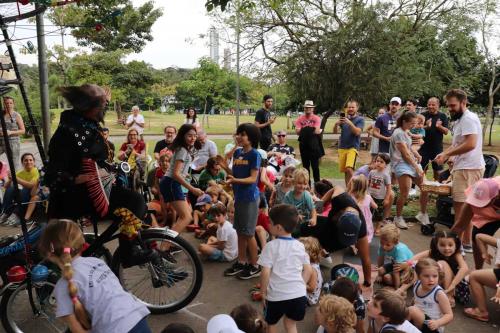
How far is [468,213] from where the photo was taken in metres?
4.45

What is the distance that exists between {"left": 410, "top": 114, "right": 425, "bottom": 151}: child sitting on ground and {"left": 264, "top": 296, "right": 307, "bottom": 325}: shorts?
16.0ft

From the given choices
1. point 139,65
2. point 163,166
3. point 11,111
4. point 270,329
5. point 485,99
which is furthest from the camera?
point 139,65

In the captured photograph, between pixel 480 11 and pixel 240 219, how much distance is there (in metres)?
18.7

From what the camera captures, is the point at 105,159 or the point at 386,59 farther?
the point at 386,59

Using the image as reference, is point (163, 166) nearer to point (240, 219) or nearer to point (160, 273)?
point (240, 219)

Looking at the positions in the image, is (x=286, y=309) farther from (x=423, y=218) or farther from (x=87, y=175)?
(x=423, y=218)

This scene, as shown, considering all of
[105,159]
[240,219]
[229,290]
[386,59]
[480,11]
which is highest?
[480,11]

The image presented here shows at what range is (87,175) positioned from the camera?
9.95ft

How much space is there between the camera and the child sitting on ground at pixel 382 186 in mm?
5871

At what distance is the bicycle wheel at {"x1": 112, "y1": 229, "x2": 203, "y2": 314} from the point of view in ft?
11.2

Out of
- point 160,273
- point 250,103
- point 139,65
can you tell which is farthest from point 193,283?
point 250,103

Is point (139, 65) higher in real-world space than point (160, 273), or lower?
higher

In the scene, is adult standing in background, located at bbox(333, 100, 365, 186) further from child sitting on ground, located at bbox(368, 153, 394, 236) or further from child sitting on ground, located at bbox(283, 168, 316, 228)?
child sitting on ground, located at bbox(283, 168, 316, 228)

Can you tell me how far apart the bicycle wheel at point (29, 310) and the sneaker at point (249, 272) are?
5.70 ft
